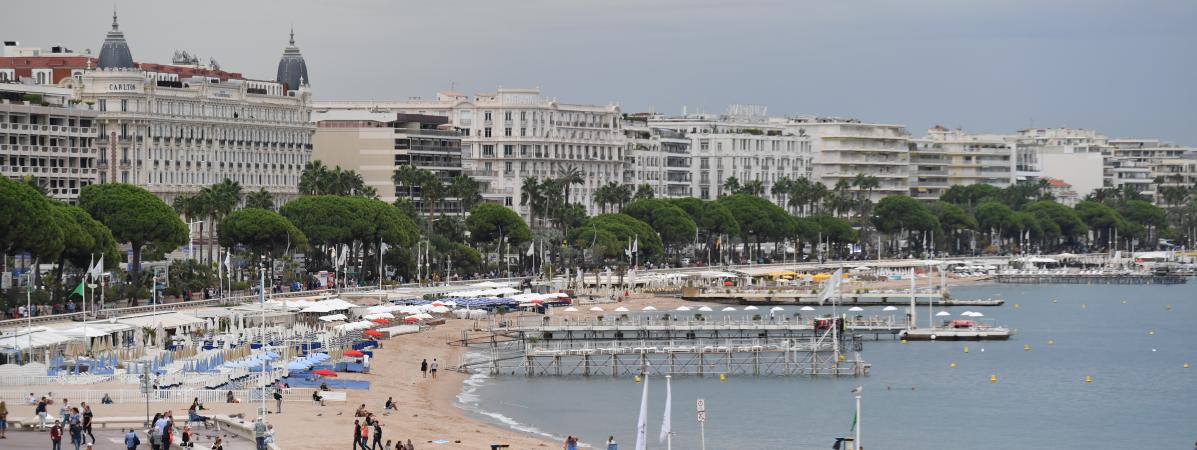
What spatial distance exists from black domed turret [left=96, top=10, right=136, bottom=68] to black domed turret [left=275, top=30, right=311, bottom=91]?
31.3 meters

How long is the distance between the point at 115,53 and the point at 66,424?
100314 mm

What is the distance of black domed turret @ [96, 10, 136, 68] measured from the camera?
502ft

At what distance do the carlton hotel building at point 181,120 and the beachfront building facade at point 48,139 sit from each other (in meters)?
2.11

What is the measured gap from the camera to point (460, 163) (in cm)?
19112

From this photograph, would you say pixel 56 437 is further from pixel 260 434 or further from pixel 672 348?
pixel 672 348

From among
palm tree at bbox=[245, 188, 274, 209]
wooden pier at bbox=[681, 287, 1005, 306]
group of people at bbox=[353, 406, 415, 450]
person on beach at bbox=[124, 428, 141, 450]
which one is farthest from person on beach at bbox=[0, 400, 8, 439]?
wooden pier at bbox=[681, 287, 1005, 306]

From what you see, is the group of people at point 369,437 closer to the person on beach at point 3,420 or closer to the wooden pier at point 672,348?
the person on beach at point 3,420

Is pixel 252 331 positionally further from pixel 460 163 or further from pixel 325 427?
pixel 460 163

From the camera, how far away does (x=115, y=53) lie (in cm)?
15312

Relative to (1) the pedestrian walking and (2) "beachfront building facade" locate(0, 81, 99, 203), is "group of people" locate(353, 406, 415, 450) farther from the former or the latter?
(2) "beachfront building facade" locate(0, 81, 99, 203)

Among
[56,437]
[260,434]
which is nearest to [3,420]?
[56,437]

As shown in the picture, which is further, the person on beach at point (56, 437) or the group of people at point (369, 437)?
the group of people at point (369, 437)

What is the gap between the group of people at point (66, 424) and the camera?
174 ft

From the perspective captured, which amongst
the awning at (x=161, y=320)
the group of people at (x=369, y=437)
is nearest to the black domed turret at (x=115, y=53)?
the awning at (x=161, y=320)
